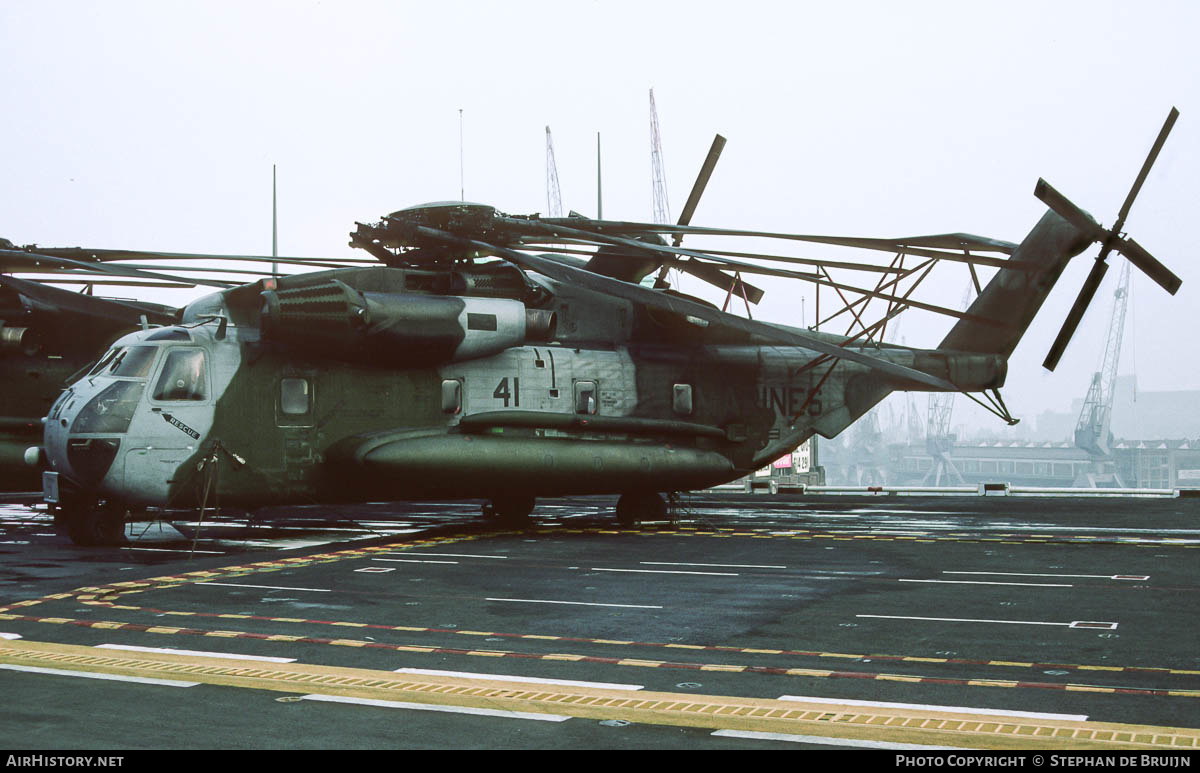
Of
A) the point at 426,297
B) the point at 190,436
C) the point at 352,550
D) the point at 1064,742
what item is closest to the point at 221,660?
the point at 1064,742

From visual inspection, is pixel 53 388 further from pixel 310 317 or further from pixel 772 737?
pixel 772 737

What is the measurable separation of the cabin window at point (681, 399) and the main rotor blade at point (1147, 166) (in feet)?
33.0

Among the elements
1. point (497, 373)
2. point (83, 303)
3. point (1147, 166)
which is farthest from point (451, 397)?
point (1147, 166)

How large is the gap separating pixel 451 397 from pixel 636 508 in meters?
5.41

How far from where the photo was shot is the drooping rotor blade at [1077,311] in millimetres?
24984

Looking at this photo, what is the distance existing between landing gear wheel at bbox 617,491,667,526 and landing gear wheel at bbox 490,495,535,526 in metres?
2.12

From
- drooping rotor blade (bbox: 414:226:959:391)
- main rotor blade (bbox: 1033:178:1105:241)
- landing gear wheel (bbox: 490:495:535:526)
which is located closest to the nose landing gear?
drooping rotor blade (bbox: 414:226:959:391)

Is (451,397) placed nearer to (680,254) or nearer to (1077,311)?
(680,254)

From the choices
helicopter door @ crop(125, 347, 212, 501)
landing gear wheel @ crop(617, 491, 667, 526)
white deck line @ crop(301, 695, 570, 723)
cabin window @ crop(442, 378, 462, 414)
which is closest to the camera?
white deck line @ crop(301, 695, 570, 723)

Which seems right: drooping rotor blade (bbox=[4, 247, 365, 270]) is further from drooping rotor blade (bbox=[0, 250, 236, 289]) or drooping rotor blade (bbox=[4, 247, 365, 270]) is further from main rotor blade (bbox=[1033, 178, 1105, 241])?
main rotor blade (bbox=[1033, 178, 1105, 241])

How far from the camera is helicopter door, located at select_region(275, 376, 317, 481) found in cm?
2248

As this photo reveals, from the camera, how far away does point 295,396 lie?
22688mm
